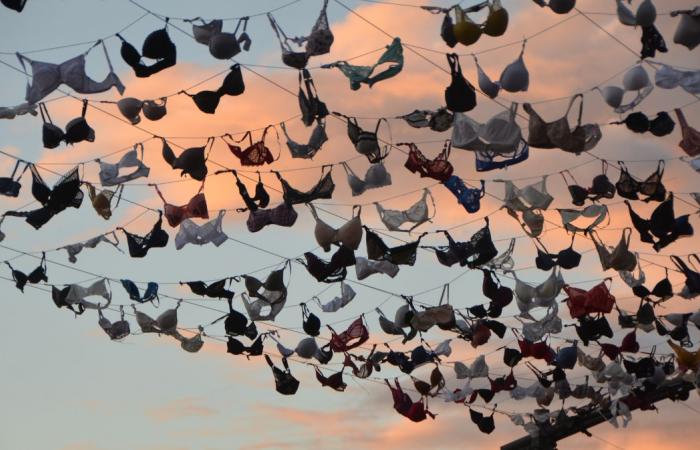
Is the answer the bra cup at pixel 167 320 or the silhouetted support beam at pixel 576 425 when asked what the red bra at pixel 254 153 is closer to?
the bra cup at pixel 167 320

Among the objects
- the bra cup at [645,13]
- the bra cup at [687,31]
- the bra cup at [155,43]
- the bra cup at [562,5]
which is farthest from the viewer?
the bra cup at [155,43]

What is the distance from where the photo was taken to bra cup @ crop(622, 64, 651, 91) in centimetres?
1198

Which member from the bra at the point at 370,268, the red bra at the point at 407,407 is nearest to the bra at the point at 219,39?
the bra at the point at 370,268

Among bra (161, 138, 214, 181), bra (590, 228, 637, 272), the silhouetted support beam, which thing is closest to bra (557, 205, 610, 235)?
bra (590, 228, 637, 272)

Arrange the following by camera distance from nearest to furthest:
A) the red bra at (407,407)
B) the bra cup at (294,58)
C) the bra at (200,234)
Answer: the bra cup at (294,58) < the bra at (200,234) < the red bra at (407,407)

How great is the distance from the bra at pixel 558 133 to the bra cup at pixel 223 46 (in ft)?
9.76

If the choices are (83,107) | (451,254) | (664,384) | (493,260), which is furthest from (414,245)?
(664,384)

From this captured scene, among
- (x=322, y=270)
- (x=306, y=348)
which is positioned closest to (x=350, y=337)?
(x=306, y=348)

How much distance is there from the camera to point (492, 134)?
11.9m

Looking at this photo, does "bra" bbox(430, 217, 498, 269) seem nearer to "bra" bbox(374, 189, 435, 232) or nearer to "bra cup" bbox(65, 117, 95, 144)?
"bra" bbox(374, 189, 435, 232)

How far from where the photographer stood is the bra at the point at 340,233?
13686 mm

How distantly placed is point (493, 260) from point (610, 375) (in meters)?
5.16

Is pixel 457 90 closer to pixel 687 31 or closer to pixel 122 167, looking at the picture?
pixel 687 31

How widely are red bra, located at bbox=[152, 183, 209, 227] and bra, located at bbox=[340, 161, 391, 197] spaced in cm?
183
